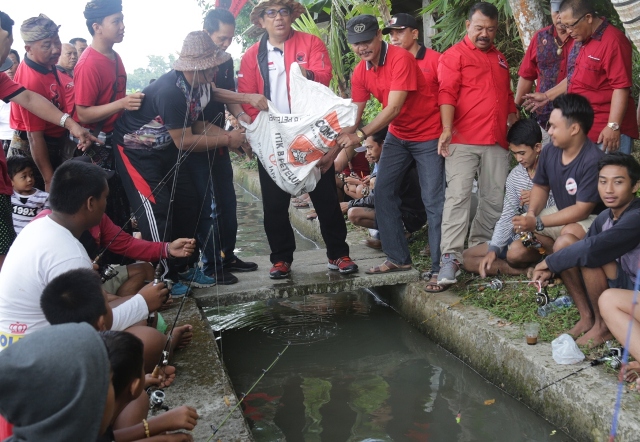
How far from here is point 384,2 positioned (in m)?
8.79

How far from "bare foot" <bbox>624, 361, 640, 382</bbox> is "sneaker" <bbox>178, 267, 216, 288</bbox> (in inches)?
128

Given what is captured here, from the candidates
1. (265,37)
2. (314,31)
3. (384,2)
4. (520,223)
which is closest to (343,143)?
(265,37)

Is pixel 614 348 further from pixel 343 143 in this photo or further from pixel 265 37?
pixel 265 37

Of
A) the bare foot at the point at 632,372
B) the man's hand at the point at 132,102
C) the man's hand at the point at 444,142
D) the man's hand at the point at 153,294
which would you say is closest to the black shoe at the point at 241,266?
the man's hand at the point at 132,102

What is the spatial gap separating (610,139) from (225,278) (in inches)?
124

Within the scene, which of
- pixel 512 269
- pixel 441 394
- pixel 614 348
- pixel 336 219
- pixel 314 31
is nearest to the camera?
pixel 614 348

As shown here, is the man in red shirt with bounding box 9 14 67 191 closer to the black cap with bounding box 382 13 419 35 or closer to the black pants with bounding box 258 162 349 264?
the black pants with bounding box 258 162 349 264

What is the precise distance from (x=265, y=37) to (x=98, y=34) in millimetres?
1289

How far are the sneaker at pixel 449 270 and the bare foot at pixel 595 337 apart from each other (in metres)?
1.38

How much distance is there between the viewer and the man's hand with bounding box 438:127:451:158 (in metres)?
5.22

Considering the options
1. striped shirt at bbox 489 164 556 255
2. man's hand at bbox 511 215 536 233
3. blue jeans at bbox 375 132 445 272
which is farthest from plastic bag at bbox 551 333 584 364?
blue jeans at bbox 375 132 445 272

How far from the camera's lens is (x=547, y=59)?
5598mm

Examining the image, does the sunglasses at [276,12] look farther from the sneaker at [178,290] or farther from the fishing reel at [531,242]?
the fishing reel at [531,242]

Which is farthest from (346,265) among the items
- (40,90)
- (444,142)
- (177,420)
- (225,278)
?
(177,420)
